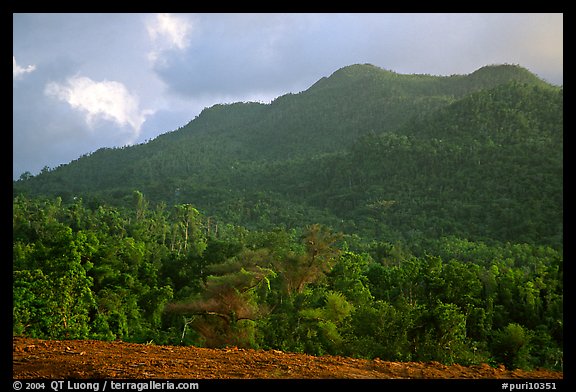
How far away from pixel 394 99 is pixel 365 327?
143 meters

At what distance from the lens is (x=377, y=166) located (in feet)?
328

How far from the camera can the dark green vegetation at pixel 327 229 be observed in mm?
15328

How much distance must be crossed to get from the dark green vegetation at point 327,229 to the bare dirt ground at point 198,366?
20.9 feet

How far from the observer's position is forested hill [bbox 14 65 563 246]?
69875mm

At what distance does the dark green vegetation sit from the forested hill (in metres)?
0.50

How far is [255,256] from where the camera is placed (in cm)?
1916

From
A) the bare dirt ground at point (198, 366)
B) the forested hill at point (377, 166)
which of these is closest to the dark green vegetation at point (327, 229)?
the forested hill at point (377, 166)

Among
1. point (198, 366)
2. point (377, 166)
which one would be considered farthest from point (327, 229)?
point (377, 166)

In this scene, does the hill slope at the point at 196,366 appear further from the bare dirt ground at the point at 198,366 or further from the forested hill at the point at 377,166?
the forested hill at the point at 377,166

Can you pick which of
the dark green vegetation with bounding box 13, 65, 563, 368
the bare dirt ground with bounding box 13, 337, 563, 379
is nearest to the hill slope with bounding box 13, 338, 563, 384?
the bare dirt ground with bounding box 13, 337, 563, 379

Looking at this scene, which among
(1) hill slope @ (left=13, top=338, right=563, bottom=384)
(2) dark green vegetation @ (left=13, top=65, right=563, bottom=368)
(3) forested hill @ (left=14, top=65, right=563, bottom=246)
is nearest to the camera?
(1) hill slope @ (left=13, top=338, right=563, bottom=384)

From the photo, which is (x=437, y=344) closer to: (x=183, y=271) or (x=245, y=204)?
(x=183, y=271)

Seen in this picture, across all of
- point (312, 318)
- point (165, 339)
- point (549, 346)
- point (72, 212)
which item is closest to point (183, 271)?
point (165, 339)

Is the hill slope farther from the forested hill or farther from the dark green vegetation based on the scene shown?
the forested hill
